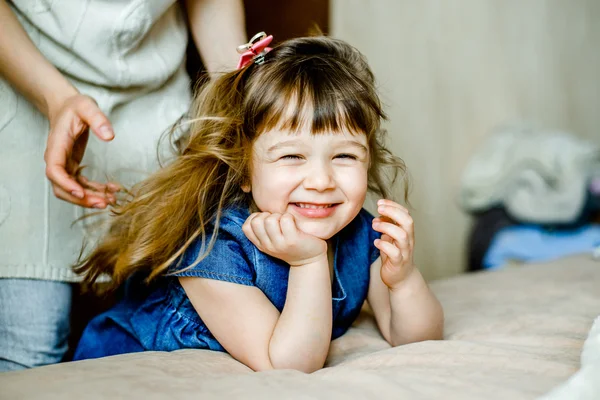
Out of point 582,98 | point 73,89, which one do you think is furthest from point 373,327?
point 582,98

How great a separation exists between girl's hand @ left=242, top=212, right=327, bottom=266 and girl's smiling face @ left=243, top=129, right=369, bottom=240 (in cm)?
4

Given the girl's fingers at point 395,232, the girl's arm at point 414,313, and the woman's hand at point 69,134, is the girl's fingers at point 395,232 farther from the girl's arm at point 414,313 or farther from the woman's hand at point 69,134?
the woman's hand at point 69,134

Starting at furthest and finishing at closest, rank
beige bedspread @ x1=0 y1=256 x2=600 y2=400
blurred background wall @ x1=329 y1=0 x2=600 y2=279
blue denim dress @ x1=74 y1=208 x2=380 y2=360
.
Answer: blurred background wall @ x1=329 y1=0 x2=600 y2=279 → blue denim dress @ x1=74 y1=208 x2=380 y2=360 → beige bedspread @ x1=0 y1=256 x2=600 y2=400

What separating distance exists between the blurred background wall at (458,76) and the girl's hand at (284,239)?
61.8 inches

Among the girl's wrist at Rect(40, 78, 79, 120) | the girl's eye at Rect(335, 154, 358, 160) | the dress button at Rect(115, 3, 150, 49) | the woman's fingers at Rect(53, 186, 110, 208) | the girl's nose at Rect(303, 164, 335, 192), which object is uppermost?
the dress button at Rect(115, 3, 150, 49)

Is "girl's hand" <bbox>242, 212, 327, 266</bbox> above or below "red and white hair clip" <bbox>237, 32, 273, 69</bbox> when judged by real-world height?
below

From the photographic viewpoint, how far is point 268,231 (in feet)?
3.22

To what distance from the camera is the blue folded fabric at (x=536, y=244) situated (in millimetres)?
2566

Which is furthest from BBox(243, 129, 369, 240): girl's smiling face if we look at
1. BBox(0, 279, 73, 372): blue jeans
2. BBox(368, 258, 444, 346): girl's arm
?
BBox(0, 279, 73, 372): blue jeans

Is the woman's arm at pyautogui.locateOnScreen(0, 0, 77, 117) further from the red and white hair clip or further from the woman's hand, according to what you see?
the red and white hair clip

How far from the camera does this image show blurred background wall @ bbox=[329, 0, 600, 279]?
2.69 m

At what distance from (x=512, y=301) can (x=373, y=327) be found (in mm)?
317

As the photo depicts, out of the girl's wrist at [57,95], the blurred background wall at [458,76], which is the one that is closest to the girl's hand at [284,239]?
the girl's wrist at [57,95]

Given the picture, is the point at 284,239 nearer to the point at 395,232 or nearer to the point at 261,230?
the point at 261,230
